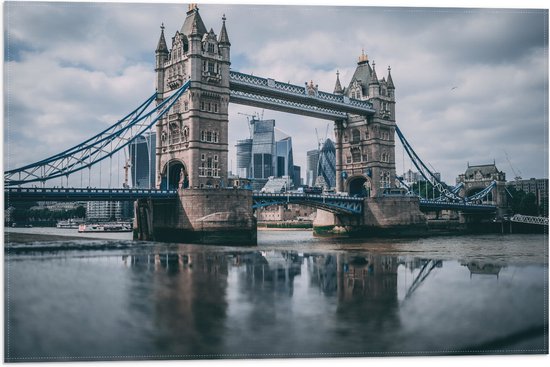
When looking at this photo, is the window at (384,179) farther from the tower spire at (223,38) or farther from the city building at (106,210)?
the city building at (106,210)

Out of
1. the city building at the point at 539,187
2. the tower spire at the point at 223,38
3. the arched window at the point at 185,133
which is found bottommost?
the city building at the point at 539,187

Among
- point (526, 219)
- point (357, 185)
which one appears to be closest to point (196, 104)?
point (357, 185)

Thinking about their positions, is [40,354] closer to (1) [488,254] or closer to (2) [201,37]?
(1) [488,254]

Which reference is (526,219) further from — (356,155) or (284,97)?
(284,97)

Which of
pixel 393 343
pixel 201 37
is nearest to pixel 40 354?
pixel 393 343

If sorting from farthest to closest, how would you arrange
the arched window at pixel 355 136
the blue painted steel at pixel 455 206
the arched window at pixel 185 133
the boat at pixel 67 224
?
the boat at pixel 67 224, the blue painted steel at pixel 455 206, the arched window at pixel 355 136, the arched window at pixel 185 133

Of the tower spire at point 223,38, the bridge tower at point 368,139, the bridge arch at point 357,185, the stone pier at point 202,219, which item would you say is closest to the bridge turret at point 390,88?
the bridge tower at point 368,139

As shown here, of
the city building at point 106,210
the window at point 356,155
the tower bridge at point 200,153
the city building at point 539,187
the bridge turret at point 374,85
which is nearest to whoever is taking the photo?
the city building at point 539,187
